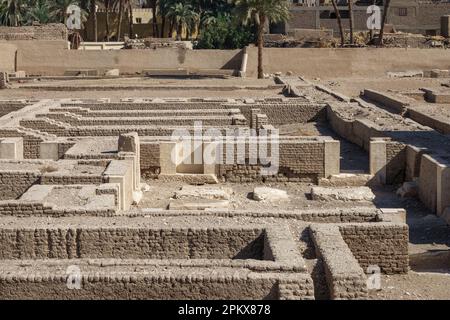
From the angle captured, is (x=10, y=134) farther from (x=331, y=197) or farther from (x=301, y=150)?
(x=331, y=197)

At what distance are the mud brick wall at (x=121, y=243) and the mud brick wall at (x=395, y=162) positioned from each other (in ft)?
29.2

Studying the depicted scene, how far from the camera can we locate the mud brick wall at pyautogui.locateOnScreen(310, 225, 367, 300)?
9.02 metres

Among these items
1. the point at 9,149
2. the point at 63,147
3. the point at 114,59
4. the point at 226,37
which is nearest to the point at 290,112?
the point at 63,147

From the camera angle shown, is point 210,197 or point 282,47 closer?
point 210,197

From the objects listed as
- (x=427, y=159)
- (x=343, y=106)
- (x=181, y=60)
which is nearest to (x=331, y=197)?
(x=427, y=159)

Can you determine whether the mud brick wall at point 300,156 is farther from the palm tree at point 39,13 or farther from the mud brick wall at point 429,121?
the palm tree at point 39,13

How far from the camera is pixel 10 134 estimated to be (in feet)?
68.6

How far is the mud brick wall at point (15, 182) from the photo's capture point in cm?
1539

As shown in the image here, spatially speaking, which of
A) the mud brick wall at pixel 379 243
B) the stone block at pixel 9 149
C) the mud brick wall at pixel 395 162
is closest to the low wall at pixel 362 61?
the mud brick wall at pixel 395 162

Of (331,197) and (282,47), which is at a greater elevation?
(282,47)

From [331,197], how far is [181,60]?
2916 centimetres

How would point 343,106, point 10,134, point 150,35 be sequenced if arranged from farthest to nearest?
point 150,35
point 343,106
point 10,134

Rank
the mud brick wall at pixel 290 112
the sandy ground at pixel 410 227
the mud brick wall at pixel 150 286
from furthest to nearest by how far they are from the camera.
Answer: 1. the mud brick wall at pixel 290 112
2. the sandy ground at pixel 410 227
3. the mud brick wall at pixel 150 286

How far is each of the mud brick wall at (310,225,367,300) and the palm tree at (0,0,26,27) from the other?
50291mm
